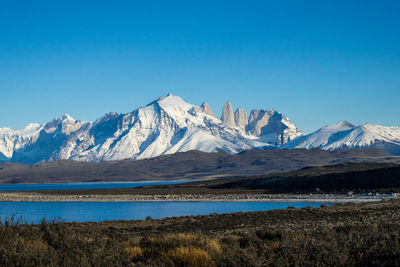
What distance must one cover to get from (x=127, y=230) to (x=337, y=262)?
642 inches

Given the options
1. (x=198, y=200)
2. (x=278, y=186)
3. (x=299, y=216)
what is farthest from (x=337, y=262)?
(x=278, y=186)

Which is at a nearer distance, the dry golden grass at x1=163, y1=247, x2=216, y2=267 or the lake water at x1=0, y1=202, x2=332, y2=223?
the dry golden grass at x1=163, y1=247, x2=216, y2=267

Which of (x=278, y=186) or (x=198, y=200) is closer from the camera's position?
(x=198, y=200)

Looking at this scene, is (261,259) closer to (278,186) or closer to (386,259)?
(386,259)

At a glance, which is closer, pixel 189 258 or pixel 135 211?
pixel 189 258

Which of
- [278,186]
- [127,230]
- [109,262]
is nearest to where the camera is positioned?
[109,262]

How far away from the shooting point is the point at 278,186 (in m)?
84.2

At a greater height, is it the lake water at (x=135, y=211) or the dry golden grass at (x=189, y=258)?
the dry golden grass at (x=189, y=258)

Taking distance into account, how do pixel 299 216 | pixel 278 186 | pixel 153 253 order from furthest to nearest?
1. pixel 278 186
2. pixel 299 216
3. pixel 153 253

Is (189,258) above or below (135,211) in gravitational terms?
above

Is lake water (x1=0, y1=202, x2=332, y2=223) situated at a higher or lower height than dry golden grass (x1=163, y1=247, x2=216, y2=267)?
lower

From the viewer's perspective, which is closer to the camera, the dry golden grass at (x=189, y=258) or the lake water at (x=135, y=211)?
the dry golden grass at (x=189, y=258)

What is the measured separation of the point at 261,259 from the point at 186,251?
1519 millimetres

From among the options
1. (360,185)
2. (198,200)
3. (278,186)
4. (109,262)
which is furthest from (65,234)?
(278,186)
